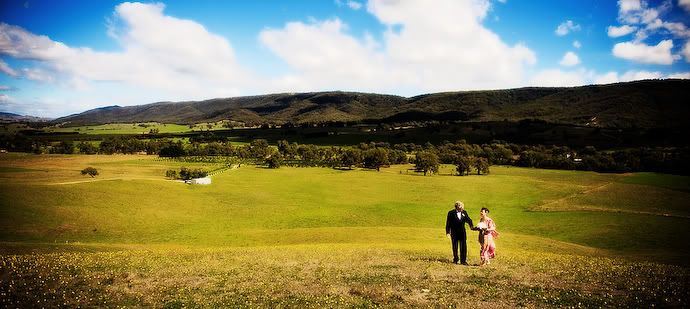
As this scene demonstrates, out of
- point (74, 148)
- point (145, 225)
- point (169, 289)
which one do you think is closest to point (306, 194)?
point (145, 225)

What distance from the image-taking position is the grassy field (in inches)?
642

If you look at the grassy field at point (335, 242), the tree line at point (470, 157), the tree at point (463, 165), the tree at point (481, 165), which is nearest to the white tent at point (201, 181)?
the grassy field at point (335, 242)

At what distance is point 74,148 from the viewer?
625ft

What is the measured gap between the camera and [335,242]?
37.2m

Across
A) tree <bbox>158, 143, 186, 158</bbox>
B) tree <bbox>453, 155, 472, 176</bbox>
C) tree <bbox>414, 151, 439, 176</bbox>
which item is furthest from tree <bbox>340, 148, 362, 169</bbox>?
tree <bbox>158, 143, 186, 158</bbox>

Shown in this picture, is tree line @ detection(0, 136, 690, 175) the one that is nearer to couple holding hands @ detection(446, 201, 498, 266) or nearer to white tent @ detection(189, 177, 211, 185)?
white tent @ detection(189, 177, 211, 185)

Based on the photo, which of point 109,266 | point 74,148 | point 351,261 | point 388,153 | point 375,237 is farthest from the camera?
point 74,148

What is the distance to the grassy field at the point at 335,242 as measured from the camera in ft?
53.5

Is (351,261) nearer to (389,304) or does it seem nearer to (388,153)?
(389,304)

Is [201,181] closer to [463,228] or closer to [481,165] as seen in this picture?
[463,228]

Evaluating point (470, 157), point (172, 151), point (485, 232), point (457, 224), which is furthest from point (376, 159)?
point (457, 224)

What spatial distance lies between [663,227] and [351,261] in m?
55.2

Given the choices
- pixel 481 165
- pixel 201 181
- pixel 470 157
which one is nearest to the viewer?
pixel 201 181

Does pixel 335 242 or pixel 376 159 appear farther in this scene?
pixel 376 159
